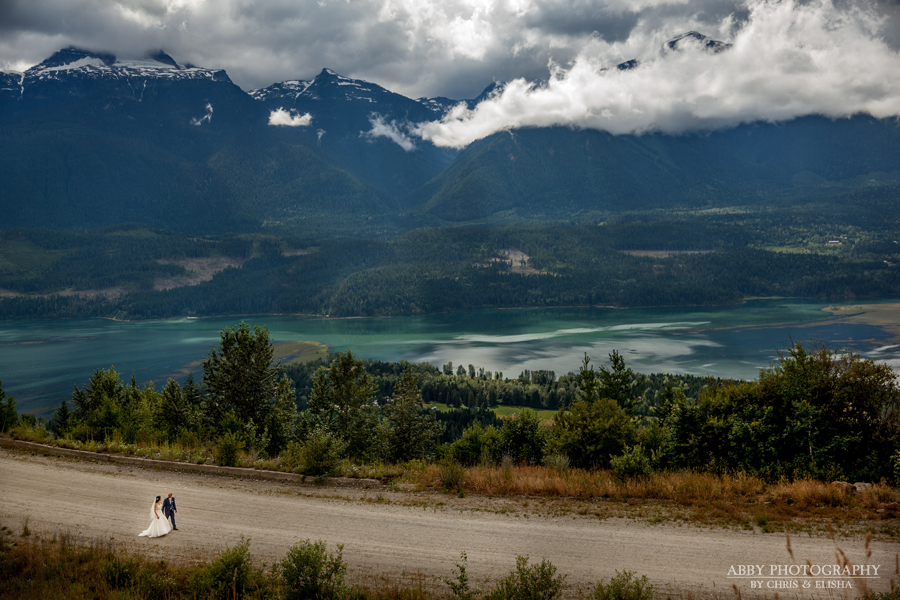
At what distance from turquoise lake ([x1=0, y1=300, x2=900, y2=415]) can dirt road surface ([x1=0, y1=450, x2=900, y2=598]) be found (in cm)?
7995

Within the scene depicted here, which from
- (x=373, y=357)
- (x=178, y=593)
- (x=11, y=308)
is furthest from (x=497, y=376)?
(x=11, y=308)

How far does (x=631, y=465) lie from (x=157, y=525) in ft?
39.7

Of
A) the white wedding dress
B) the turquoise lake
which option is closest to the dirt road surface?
the white wedding dress

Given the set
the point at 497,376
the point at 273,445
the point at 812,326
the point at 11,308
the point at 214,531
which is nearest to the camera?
the point at 214,531

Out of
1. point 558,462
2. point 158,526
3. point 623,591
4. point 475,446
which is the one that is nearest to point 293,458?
point 158,526

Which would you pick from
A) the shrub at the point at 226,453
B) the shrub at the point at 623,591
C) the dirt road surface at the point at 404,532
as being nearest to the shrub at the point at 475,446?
the dirt road surface at the point at 404,532

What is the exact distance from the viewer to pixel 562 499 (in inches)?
536

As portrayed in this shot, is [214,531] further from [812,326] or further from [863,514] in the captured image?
[812,326]

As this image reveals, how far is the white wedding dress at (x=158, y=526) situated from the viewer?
12.4 meters

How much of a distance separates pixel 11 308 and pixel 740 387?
249 metres

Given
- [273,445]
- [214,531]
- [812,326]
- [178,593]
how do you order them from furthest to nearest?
[812,326]
[273,445]
[214,531]
[178,593]

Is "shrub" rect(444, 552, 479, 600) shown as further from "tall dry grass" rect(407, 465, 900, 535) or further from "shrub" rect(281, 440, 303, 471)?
"shrub" rect(281, 440, 303, 471)

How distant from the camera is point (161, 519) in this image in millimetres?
12602

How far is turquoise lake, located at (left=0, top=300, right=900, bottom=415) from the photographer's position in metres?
101
